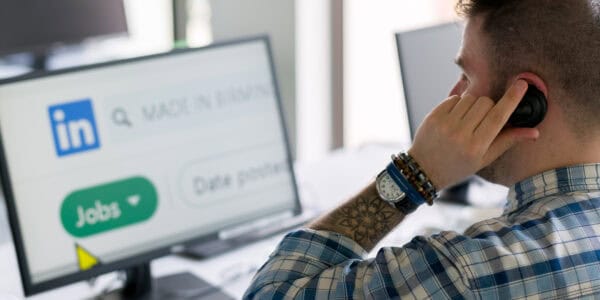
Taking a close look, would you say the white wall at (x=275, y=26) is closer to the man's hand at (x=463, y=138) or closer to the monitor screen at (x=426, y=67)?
the monitor screen at (x=426, y=67)

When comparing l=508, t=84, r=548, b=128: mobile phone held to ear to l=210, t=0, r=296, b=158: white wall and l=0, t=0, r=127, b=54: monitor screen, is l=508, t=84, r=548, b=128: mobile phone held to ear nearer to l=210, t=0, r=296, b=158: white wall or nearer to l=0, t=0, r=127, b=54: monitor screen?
l=0, t=0, r=127, b=54: monitor screen

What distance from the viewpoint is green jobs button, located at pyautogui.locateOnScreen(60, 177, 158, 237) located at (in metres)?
1.41

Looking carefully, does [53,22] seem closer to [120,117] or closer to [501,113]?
[120,117]

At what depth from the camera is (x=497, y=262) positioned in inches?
39.4

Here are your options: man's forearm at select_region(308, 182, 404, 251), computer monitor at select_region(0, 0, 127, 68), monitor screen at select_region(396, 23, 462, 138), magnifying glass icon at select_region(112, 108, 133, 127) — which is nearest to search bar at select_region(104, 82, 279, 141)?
magnifying glass icon at select_region(112, 108, 133, 127)

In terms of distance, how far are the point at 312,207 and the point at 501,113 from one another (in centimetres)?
87

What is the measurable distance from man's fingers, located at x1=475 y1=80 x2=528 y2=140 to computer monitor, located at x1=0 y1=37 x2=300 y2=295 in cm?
57

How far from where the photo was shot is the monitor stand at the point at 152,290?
59.7 inches

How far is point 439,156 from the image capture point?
1.17m

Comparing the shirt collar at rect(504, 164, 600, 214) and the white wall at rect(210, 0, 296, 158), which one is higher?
the white wall at rect(210, 0, 296, 158)

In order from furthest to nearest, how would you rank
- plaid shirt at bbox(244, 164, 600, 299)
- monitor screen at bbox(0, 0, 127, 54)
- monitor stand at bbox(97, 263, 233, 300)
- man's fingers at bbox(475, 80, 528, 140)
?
monitor screen at bbox(0, 0, 127, 54) < monitor stand at bbox(97, 263, 233, 300) < man's fingers at bbox(475, 80, 528, 140) < plaid shirt at bbox(244, 164, 600, 299)

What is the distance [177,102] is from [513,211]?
2.16 ft

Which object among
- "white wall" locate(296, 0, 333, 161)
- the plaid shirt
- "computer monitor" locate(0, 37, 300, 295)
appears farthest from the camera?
"white wall" locate(296, 0, 333, 161)

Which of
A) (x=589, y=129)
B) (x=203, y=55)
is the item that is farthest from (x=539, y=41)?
(x=203, y=55)
